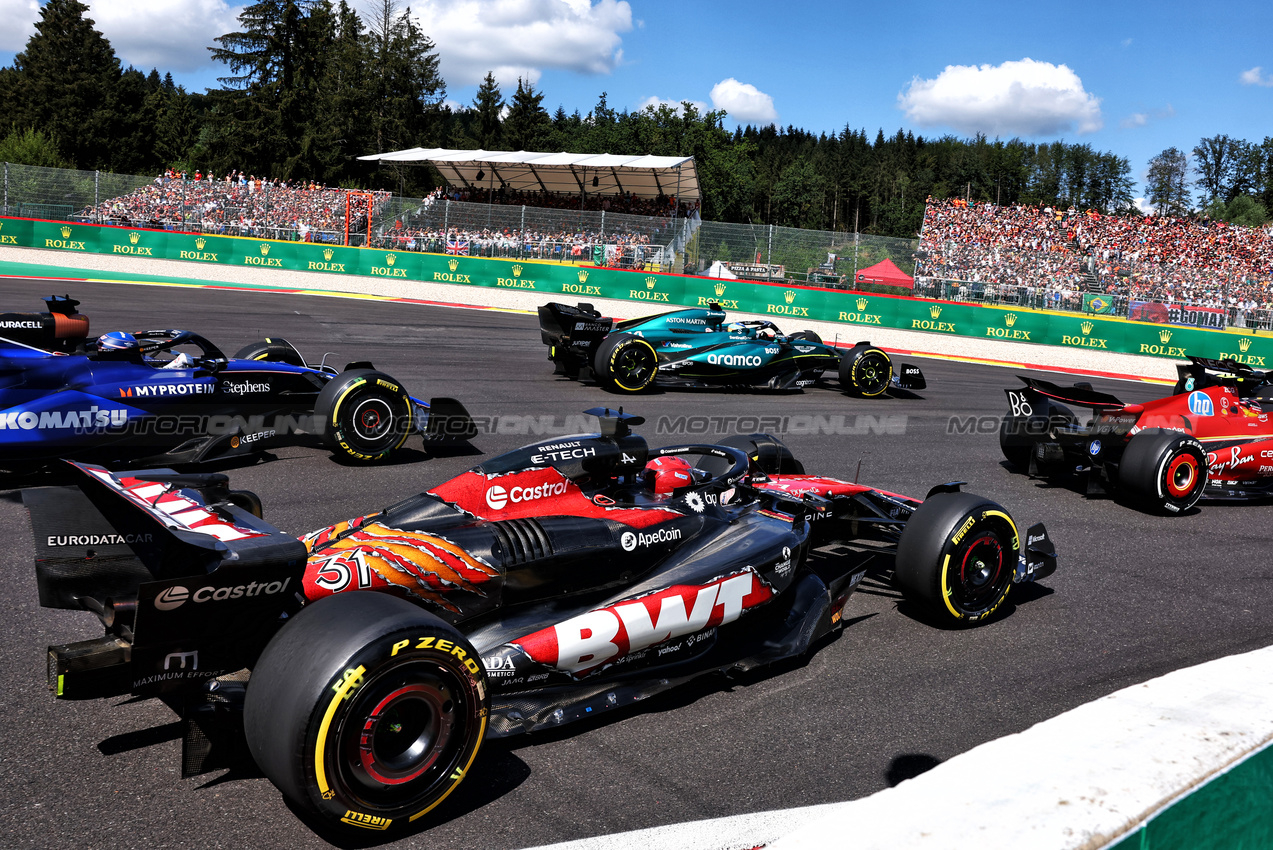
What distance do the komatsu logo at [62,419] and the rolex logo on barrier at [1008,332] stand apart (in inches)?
793

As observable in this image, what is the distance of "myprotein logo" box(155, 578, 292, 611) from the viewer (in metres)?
2.93

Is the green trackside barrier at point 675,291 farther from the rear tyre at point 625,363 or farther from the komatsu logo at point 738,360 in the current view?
the rear tyre at point 625,363

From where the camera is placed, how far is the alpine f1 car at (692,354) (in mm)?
12656

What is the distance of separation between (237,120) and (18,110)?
1001 inches

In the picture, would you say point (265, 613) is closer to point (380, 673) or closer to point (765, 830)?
point (380, 673)

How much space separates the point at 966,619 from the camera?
516cm

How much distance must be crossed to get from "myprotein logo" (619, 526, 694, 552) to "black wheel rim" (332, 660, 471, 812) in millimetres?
1332

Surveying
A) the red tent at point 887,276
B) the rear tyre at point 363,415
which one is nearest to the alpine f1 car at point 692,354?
the rear tyre at point 363,415

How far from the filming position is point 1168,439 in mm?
7836

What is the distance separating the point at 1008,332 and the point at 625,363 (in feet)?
44.5

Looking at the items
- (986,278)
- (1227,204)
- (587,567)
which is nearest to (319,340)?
(587,567)

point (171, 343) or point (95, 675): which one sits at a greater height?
point (171, 343)

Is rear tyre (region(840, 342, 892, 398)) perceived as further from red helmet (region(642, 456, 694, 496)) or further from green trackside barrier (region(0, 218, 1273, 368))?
red helmet (region(642, 456, 694, 496))

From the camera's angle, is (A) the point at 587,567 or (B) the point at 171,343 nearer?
(A) the point at 587,567
